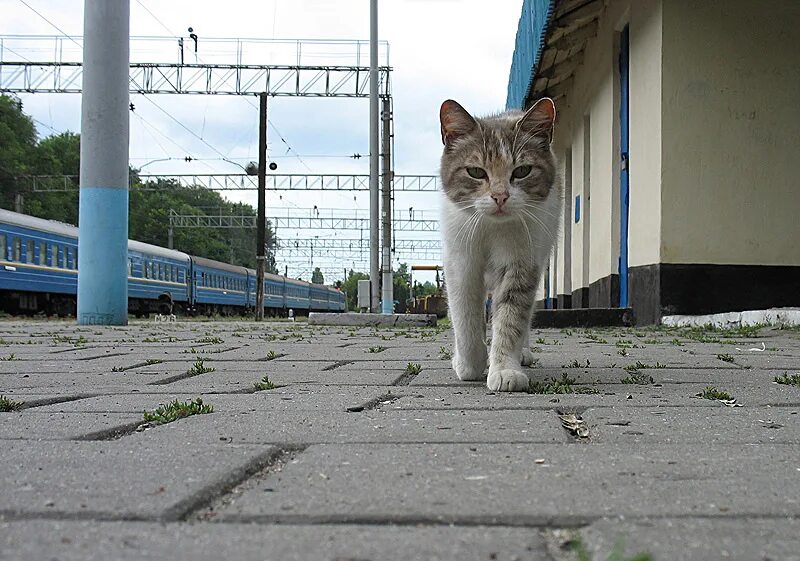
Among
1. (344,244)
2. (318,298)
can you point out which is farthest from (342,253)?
(318,298)

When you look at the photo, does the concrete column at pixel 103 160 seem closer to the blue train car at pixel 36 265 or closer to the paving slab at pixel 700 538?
the blue train car at pixel 36 265

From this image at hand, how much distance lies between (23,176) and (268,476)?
45.0 metres

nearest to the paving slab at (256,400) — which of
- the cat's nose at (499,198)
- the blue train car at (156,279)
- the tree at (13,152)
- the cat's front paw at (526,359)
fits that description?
the cat's nose at (499,198)

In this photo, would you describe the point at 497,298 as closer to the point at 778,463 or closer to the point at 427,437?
the point at 427,437

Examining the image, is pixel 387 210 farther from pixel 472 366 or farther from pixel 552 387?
pixel 552 387

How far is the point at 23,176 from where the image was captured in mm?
41594

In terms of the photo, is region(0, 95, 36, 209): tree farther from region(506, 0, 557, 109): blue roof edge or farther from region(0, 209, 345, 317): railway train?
region(506, 0, 557, 109): blue roof edge

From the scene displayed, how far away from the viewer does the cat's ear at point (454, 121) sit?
3629mm

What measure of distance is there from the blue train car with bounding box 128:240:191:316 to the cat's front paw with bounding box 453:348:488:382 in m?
22.5

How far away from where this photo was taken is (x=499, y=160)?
3521 millimetres

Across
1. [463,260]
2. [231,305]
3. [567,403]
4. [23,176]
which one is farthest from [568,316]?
[23,176]

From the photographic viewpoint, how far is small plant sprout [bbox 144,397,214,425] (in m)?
2.29

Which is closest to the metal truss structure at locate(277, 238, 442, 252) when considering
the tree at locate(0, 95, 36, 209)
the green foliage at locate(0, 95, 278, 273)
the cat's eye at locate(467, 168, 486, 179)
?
the green foliage at locate(0, 95, 278, 273)

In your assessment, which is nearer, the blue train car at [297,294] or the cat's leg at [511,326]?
the cat's leg at [511,326]
